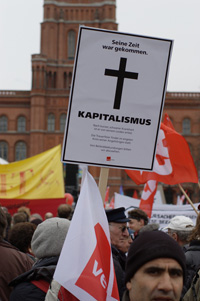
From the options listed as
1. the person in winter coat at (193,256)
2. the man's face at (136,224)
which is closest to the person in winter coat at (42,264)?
the person in winter coat at (193,256)

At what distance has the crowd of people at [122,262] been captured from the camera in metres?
2.19

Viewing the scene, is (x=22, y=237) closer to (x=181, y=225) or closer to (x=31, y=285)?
(x=181, y=225)

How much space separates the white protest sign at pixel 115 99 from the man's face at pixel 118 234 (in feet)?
2.40

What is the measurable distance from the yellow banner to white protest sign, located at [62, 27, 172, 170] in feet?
31.8

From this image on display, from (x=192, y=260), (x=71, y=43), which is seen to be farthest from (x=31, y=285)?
(x=71, y=43)

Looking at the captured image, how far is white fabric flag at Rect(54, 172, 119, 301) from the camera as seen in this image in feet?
9.20

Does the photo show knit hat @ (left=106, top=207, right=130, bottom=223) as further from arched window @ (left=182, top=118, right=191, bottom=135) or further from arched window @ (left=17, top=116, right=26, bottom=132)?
arched window @ (left=17, top=116, right=26, bottom=132)

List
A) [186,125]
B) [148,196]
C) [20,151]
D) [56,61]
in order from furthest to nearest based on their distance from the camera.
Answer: [56,61] < [186,125] < [20,151] < [148,196]

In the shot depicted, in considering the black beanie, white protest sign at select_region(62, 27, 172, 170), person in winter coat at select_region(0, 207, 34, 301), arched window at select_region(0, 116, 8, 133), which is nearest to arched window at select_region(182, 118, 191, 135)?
arched window at select_region(0, 116, 8, 133)

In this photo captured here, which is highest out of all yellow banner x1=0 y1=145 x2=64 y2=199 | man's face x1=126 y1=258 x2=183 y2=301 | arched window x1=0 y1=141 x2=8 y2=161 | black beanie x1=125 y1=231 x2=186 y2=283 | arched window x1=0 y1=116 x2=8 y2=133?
black beanie x1=125 y1=231 x2=186 y2=283

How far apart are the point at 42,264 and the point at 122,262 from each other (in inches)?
38.0

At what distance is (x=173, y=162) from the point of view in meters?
6.93

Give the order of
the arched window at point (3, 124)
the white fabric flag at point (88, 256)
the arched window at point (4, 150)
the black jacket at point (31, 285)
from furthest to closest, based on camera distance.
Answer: the arched window at point (3, 124) < the arched window at point (4, 150) < the black jacket at point (31, 285) < the white fabric flag at point (88, 256)

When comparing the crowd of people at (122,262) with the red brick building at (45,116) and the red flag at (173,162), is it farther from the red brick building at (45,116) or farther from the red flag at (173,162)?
the red brick building at (45,116)
